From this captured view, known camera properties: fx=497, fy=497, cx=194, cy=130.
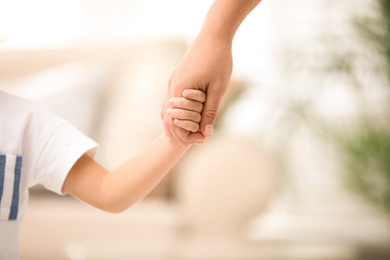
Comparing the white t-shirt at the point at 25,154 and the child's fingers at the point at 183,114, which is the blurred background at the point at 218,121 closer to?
the white t-shirt at the point at 25,154

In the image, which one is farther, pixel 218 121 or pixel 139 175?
pixel 218 121

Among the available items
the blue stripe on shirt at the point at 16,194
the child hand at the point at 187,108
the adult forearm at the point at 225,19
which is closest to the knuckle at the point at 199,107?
the child hand at the point at 187,108

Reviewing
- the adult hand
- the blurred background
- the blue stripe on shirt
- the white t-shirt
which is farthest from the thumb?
the blurred background

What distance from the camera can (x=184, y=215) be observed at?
4.98 feet

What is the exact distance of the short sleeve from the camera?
0.77m

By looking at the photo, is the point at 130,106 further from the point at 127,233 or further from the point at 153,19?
the point at 153,19

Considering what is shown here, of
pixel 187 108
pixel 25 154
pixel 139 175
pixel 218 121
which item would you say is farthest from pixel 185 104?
pixel 218 121

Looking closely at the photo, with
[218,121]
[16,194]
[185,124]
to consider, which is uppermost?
[218,121]

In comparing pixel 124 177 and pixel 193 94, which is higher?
pixel 193 94

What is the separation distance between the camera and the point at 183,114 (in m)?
0.74

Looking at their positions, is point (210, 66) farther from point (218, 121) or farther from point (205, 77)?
point (218, 121)

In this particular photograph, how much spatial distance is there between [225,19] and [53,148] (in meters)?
0.33

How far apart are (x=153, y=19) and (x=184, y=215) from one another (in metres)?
1.85

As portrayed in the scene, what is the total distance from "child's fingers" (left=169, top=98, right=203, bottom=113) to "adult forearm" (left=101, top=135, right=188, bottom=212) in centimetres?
7
